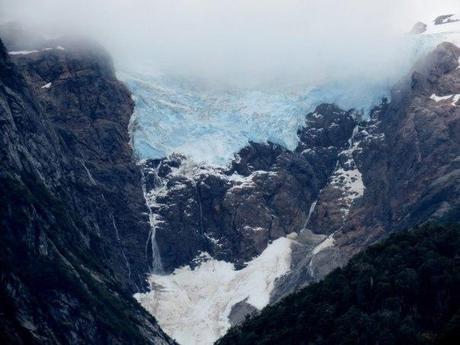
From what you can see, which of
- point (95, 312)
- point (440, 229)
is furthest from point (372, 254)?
point (95, 312)

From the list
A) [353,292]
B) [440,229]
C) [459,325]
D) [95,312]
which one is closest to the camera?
[459,325]

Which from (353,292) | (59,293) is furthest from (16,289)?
(353,292)

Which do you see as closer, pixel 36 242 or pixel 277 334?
pixel 277 334

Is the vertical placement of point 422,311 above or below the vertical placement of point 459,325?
below

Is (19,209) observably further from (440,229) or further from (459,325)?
(459,325)

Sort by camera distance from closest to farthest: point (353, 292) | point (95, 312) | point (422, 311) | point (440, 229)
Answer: point (422, 311) → point (353, 292) → point (440, 229) → point (95, 312)

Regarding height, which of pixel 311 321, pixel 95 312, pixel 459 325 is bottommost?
pixel 95 312

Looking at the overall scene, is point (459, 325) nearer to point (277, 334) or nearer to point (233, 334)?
point (277, 334)
